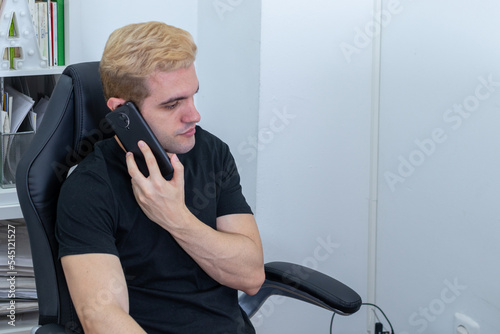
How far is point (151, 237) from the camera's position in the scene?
1373 millimetres

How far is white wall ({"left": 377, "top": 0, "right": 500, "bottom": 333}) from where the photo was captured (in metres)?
1.56

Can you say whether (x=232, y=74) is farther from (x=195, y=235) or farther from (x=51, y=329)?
(x=51, y=329)

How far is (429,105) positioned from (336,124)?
0.32 meters

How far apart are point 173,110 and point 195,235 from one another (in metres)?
0.26

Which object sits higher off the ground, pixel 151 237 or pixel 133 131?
pixel 133 131

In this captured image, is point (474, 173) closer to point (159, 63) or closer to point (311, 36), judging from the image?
point (311, 36)

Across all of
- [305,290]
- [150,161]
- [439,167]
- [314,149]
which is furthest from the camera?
[314,149]

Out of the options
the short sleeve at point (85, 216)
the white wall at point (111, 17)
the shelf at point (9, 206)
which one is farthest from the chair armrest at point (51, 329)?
the white wall at point (111, 17)

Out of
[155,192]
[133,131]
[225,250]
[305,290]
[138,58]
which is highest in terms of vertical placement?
[138,58]

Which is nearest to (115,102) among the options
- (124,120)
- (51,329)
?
(124,120)

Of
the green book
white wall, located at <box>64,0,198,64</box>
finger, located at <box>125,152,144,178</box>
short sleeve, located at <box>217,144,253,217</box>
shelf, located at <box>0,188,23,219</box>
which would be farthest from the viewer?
white wall, located at <box>64,0,198,64</box>

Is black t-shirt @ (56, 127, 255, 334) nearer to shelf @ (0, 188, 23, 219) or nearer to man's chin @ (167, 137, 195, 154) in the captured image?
man's chin @ (167, 137, 195, 154)

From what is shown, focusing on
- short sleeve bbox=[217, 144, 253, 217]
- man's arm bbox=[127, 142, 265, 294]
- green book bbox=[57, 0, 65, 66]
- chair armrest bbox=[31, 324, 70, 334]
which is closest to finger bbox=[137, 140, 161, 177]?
man's arm bbox=[127, 142, 265, 294]

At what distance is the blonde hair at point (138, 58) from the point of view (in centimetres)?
133
